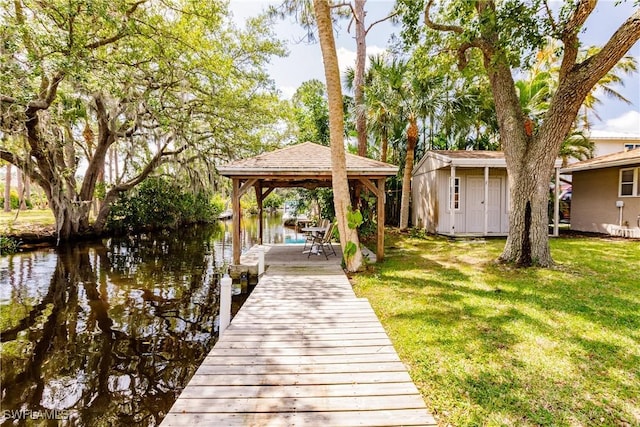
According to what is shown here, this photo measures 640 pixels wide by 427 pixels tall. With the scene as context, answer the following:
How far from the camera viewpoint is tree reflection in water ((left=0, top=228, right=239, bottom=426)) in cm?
382

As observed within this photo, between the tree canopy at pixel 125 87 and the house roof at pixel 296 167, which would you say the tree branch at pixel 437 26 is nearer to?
the house roof at pixel 296 167

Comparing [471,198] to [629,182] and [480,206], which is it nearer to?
[480,206]

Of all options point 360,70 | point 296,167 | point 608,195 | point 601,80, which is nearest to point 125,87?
point 296,167

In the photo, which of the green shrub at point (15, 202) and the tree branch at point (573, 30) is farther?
the green shrub at point (15, 202)

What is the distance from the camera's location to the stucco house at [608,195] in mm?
11930

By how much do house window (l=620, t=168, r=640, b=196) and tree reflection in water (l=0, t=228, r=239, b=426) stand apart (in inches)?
576

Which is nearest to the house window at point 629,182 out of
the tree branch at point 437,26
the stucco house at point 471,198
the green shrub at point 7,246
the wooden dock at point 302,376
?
the stucco house at point 471,198

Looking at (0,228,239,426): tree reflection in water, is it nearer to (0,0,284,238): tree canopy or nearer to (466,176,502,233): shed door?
(0,0,284,238): tree canopy

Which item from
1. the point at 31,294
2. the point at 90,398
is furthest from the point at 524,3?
the point at 31,294

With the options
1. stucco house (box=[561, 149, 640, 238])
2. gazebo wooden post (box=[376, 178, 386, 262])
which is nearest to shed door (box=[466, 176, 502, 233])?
stucco house (box=[561, 149, 640, 238])

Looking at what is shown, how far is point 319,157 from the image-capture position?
9242 mm

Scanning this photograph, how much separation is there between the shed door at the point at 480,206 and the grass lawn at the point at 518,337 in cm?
515

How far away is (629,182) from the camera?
40.1ft

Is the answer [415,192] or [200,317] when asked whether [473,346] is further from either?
[415,192]
